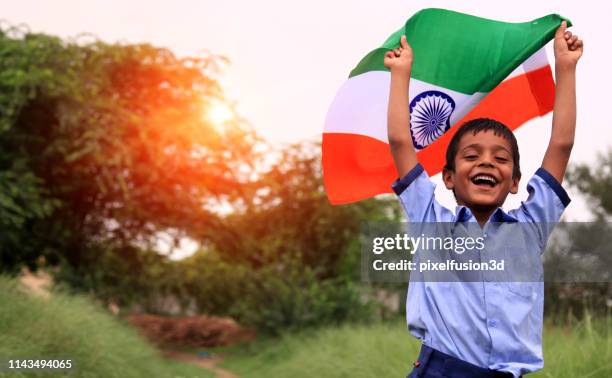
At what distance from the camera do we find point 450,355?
234 cm

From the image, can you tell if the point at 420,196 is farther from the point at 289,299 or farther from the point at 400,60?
the point at 289,299

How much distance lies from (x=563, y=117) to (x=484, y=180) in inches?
16.0

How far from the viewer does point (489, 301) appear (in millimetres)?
2348

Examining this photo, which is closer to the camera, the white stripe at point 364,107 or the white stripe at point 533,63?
the white stripe at point 364,107

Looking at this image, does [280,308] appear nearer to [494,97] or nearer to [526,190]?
[494,97]

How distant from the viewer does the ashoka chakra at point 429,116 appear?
3160 millimetres

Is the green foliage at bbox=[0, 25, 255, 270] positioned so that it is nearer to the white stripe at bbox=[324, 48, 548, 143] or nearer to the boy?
the white stripe at bbox=[324, 48, 548, 143]

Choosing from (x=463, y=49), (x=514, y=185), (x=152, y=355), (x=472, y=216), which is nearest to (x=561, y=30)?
(x=463, y=49)

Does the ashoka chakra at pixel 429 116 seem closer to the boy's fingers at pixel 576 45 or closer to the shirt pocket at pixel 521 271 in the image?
the boy's fingers at pixel 576 45

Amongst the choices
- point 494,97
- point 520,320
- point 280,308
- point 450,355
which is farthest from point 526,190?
point 280,308

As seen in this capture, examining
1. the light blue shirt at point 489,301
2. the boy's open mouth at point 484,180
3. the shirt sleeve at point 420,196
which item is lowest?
the light blue shirt at point 489,301

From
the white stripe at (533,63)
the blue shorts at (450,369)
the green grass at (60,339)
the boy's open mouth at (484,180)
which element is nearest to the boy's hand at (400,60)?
the boy's open mouth at (484,180)

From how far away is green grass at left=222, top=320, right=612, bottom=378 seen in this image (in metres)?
5.59

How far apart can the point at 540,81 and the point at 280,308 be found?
10463 mm
